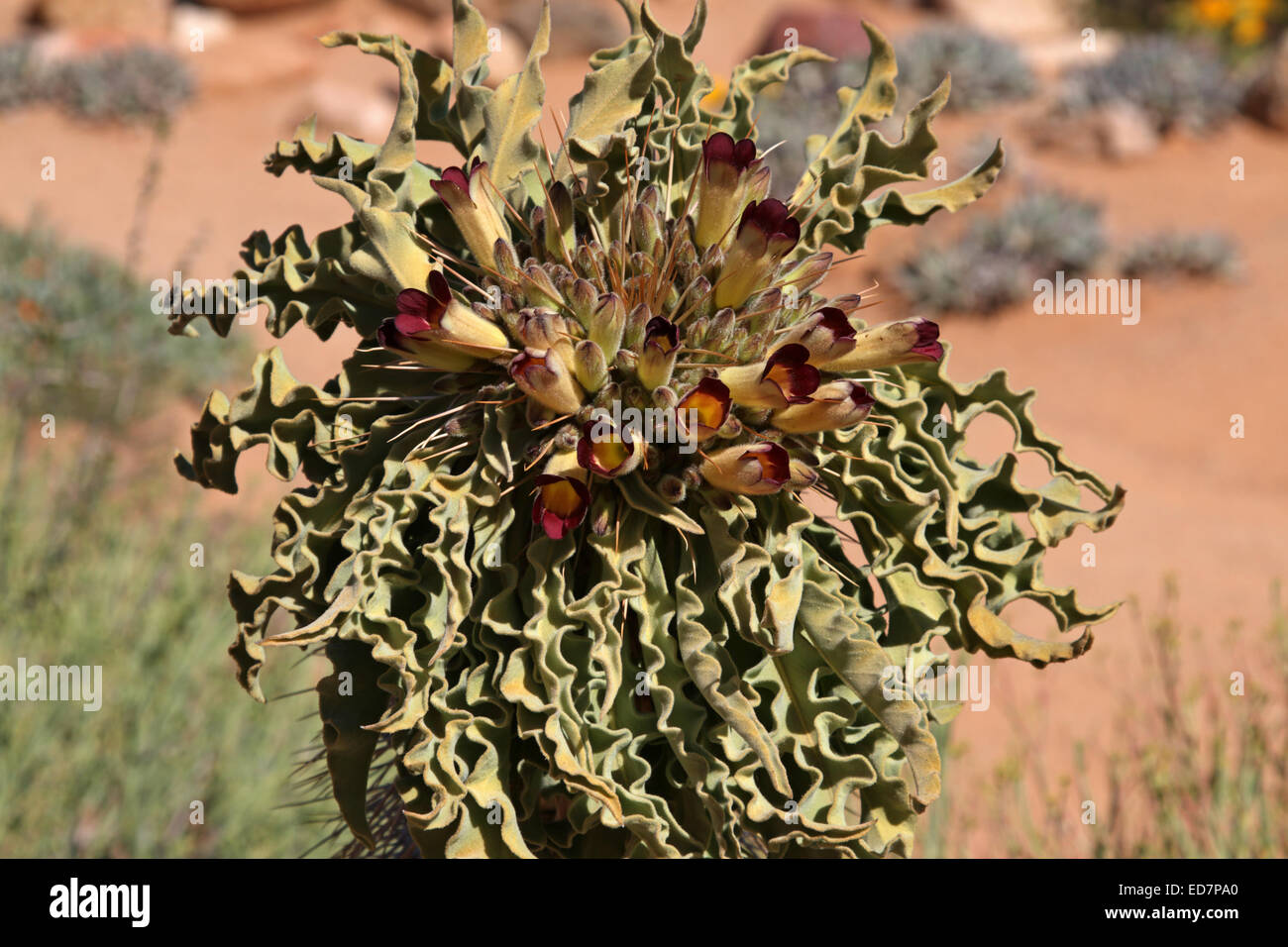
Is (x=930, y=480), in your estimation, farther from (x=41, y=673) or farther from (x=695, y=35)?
(x=41, y=673)

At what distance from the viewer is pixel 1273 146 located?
13.8 m

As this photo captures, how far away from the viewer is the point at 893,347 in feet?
6.03

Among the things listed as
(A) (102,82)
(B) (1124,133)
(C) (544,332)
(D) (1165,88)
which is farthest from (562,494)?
(A) (102,82)

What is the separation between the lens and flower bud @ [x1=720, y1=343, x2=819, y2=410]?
1731 mm

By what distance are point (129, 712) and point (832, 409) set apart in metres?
3.67

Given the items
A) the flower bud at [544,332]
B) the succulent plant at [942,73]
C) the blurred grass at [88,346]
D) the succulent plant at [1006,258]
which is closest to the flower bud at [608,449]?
the flower bud at [544,332]

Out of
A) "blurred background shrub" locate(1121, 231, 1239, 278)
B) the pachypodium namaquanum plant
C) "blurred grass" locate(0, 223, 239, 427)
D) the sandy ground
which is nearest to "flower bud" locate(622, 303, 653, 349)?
the pachypodium namaquanum plant

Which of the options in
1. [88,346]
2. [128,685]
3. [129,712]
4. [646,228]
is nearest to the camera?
[646,228]

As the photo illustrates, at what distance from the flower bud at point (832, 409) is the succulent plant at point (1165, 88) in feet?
46.6

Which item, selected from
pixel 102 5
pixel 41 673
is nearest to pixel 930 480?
pixel 41 673

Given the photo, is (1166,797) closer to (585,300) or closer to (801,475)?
(801,475)

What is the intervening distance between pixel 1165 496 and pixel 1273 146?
23.3ft

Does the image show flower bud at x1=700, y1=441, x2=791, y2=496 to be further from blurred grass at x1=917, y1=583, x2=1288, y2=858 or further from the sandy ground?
the sandy ground

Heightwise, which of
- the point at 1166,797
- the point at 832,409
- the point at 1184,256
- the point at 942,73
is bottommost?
the point at 1166,797
